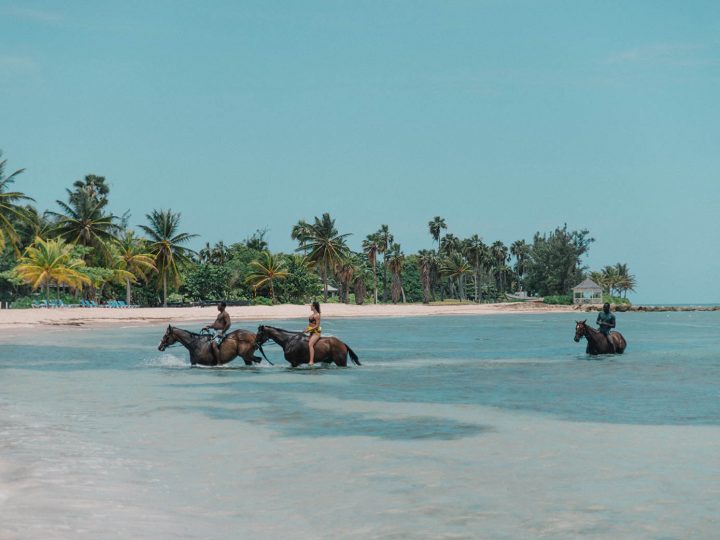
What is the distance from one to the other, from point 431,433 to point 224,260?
134039 mm

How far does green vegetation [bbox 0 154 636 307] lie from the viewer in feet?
284

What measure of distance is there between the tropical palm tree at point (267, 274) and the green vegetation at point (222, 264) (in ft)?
0.61

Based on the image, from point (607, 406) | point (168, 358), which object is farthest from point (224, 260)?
point (607, 406)

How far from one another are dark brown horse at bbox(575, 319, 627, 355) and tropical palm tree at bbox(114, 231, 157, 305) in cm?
7051

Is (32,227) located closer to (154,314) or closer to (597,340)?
(154,314)

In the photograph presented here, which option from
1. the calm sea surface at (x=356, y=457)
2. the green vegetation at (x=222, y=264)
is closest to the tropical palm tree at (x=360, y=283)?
the green vegetation at (x=222, y=264)

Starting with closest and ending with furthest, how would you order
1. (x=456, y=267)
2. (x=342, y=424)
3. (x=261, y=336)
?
(x=342, y=424), (x=261, y=336), (x=456, y=267)

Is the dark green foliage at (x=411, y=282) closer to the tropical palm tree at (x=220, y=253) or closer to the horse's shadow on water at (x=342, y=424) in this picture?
the tropical palm tree at (x=220, y=253)

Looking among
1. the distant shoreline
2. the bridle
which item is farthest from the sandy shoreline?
the bridle

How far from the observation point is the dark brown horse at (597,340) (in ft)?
102

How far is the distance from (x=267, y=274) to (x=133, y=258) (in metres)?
21.6

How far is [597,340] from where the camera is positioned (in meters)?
32.6

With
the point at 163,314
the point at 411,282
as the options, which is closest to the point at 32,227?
the point at 163,314

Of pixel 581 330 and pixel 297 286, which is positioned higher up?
pixel 297 286
